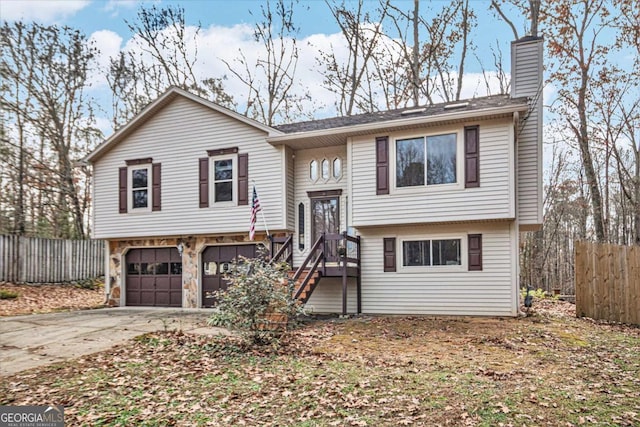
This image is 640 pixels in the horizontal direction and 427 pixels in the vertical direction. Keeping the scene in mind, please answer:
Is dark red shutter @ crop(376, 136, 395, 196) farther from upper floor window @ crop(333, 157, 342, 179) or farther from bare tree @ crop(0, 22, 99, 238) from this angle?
bare tree @ crop(0, 22, 99, 238)

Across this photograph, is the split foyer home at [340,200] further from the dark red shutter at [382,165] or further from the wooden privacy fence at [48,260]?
the wooden privacy fence at [48,260]

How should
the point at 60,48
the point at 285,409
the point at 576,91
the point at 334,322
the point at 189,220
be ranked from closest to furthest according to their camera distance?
the point at 285,409 → the point at 334,322 → the point at 189,220 → the point at 576,91 → the point at 60,48

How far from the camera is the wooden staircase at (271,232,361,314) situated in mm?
11078

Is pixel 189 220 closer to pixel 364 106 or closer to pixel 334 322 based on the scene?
pixel 334 322

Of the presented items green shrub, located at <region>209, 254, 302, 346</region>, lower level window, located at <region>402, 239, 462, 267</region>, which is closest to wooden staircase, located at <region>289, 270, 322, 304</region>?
green shrub, located at <region>209, 254, 302, 346</region>

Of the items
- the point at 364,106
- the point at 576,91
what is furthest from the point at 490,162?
the point at 364,106

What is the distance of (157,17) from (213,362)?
67.3 feet

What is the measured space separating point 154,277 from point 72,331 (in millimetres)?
5566

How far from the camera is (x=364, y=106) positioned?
73.5 feet

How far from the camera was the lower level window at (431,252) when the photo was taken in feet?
38.4

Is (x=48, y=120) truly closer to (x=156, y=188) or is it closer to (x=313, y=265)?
(x=156, y=188)

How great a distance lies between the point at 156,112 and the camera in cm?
1463

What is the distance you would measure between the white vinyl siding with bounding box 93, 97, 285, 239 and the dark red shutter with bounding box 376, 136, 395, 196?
2760 mm

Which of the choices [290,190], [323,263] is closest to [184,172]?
[290,190]
